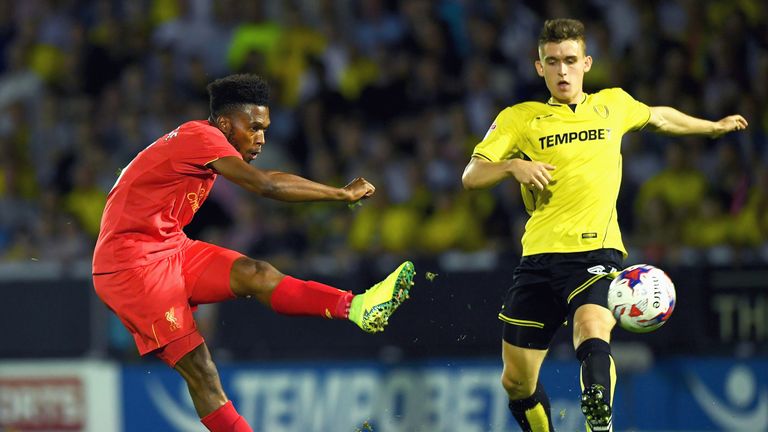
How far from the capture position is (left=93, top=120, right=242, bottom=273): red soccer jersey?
6906 millimetres

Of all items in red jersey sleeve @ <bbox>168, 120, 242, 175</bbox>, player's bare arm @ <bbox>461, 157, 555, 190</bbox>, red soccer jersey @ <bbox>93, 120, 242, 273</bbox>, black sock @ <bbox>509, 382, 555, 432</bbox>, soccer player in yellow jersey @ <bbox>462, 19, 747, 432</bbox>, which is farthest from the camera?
black sock @ <bbox>509, 382, 555, 432</bbox>

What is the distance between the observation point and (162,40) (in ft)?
46.8

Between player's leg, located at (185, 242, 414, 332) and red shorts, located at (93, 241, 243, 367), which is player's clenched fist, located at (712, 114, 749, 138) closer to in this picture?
player's leg, located at (185, 242, 414, 332)

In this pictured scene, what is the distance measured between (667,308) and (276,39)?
25.0 ft

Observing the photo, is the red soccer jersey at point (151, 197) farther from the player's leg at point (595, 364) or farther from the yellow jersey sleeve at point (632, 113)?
the yellow jersey sleeve at point (632, 113)

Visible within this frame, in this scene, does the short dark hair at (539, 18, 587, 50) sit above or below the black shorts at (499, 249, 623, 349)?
above

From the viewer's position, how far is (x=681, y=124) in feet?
24.4

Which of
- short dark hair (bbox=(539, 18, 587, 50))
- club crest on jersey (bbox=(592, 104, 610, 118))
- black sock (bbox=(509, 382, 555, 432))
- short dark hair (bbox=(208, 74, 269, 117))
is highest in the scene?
short dark hair (bbox=(539, 18, 587, 50))

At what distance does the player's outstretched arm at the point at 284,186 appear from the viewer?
6.54 meters

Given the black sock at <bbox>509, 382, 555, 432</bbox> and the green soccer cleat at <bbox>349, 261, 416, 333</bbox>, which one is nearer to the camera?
the green soccer cleat at <bbox>349, 261, 416, 333</bbox>

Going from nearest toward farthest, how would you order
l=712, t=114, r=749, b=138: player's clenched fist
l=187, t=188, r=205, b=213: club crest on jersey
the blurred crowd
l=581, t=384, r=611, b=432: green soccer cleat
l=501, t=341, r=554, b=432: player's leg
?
l=581, t=384, r=611, b=432: green soccer cleat, l=187, t=188, r=205, b=213: club crest on jersey, l=501, t=341, r=554, b=432: player's leg, l=712, t=114, r=749, b=138: player's clenched fist, the blurred crowd

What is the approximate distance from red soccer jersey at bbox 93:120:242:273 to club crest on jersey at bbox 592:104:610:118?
6.57ft

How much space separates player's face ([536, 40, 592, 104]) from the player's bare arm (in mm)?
456

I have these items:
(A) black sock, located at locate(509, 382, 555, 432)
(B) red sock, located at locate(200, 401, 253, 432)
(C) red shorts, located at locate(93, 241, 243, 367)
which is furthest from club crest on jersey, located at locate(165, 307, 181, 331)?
(A) black sock, located at locate(509, 382, 555, 432)
